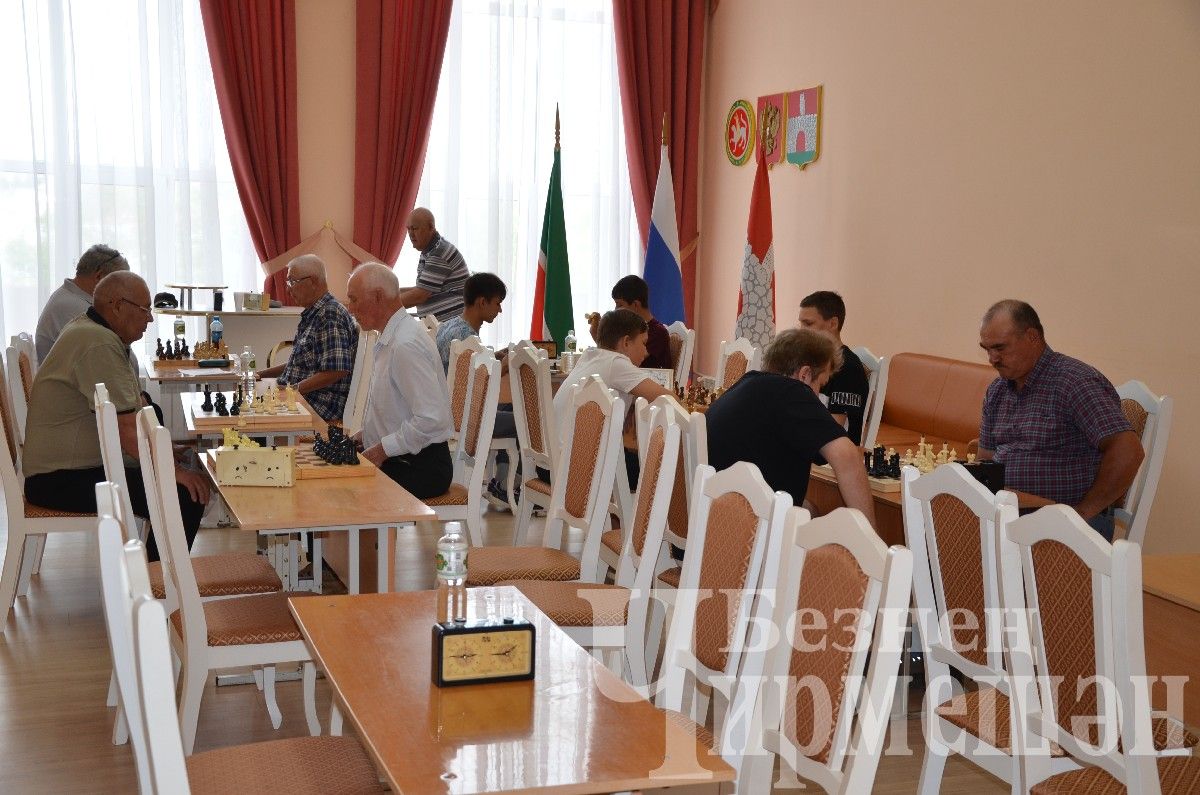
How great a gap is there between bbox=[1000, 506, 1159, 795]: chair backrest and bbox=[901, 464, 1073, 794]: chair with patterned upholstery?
92 millimetres

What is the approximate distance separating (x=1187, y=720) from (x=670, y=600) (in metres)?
1.31

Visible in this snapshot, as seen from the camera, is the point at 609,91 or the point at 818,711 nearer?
the point at 818,711

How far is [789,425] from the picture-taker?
3373 mm

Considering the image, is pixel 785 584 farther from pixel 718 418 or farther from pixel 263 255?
pixel 263 255

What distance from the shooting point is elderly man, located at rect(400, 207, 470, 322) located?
7508mm

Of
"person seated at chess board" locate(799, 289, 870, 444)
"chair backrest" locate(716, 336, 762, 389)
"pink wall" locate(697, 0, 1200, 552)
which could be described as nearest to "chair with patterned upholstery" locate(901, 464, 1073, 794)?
"person seated at chess board" locate(799, 289, 870, 444)

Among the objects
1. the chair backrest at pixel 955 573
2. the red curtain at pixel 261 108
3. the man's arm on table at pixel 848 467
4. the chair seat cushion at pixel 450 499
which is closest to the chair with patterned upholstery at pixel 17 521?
the chair seat cushion at pixel 450 499

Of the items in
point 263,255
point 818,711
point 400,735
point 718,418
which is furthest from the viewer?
point 263,255

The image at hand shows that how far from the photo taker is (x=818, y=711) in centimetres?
205

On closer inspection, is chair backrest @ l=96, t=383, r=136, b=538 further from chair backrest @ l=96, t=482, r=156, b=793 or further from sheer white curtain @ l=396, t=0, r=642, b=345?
sheer white curtain @ l=396, t=0, r=642, b=345

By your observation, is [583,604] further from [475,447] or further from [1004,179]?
[1004,179]

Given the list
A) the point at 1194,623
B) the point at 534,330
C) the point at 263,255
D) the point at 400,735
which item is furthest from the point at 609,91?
the point at 400,735

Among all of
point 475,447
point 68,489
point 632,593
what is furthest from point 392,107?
point 632,593

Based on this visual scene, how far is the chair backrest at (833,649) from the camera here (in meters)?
1.90
